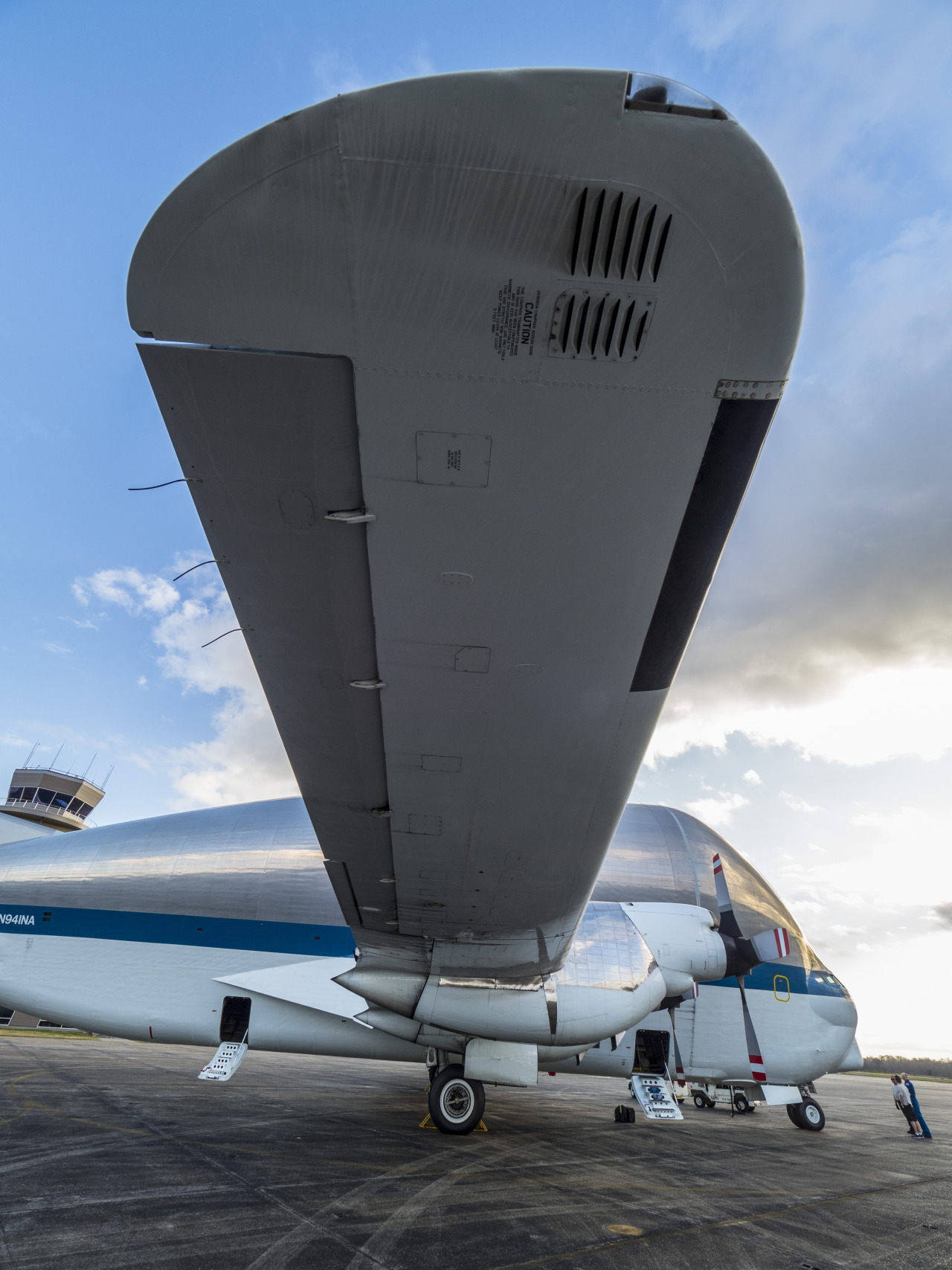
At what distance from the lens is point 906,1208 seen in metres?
7.06

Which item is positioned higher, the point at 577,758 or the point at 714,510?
the point at 714,510

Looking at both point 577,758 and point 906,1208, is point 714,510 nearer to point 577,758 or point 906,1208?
point 577,758

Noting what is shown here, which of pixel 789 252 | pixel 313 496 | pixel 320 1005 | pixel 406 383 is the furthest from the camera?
pixel 320 1005

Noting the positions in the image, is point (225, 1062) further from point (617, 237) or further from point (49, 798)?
point (49, 798)

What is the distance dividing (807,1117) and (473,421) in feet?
58.2

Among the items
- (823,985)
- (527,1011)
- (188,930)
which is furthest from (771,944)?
(188,930)

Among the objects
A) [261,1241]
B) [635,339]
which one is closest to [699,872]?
[261,1241]

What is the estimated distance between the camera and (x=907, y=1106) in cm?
1505

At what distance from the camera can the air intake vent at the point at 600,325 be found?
2.19m

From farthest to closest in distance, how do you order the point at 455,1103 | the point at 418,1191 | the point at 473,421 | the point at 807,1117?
the point at 807,1117
the point at 455,1103
the point at 418,1191
the point at 473,421

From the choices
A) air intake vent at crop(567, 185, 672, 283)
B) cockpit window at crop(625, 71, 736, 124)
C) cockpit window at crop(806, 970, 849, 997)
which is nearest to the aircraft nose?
cockpit window at crop(806, 970, 849, 997)

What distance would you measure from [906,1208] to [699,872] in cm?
640

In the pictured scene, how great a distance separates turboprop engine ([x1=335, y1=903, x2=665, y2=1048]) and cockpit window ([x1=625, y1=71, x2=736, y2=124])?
7.71 m

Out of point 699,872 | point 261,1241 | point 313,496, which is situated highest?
point 699,872
